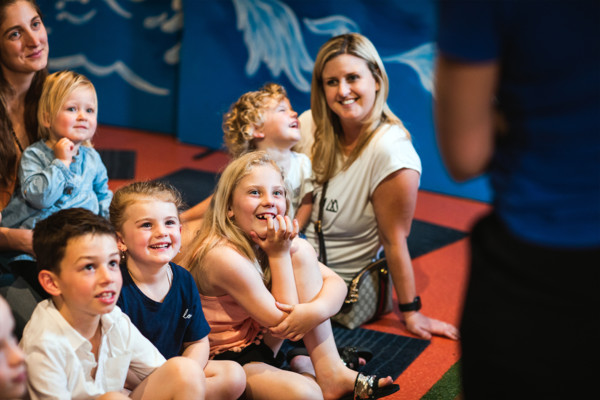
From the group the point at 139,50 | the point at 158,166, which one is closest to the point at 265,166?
the point at 158,166

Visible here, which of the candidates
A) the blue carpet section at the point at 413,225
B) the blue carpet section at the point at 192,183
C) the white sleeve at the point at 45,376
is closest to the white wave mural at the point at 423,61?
the blue carpet section at the point at 413,225

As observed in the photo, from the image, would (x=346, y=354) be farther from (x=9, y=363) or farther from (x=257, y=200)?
(x=9, y=363)

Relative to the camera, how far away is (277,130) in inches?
111

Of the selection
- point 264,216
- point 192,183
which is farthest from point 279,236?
point 192,183

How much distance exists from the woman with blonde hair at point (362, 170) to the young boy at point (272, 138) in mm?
57

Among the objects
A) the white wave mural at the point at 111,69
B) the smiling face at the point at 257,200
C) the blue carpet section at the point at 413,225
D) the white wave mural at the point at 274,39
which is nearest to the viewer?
the smiling face at the point at 257,200

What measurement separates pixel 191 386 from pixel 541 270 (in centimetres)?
109

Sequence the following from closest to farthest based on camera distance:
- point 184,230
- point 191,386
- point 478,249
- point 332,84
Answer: point 478,249
point 191,386
point 184,230
point 332,84

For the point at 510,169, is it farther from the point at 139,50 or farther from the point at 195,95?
the point at 139,50

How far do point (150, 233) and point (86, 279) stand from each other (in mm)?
360

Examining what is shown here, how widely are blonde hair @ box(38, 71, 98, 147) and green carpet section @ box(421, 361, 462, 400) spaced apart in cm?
156

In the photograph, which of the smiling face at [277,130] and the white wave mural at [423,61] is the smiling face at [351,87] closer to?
the smiling face at [277,130]

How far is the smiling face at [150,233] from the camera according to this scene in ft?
6.45

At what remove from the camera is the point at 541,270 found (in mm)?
1006
